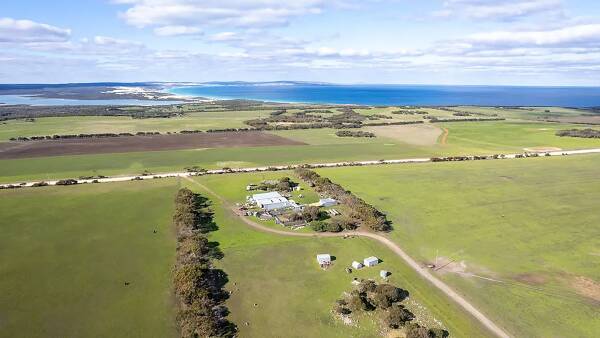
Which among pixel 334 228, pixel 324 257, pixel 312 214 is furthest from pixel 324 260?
pixel 312 214

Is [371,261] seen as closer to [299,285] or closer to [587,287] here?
[299,285]

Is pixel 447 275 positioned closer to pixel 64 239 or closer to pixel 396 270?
pixel 396 270

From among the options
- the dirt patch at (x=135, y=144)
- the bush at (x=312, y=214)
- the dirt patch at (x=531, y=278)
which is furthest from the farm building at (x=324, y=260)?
the dirt patch at (x=135, y=144)

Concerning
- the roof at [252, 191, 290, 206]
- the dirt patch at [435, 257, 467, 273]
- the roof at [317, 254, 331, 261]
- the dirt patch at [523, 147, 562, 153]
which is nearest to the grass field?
the dirt patch at [523, 147, 562, 153]

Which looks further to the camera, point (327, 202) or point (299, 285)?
point (327, 202)

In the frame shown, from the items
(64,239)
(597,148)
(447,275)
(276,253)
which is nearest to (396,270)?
(447,275)

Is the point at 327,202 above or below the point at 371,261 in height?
above

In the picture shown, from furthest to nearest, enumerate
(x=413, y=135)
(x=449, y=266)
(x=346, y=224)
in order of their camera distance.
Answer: (x=413, y=135) < (x=346, y=224) < (x=449, y=266)
